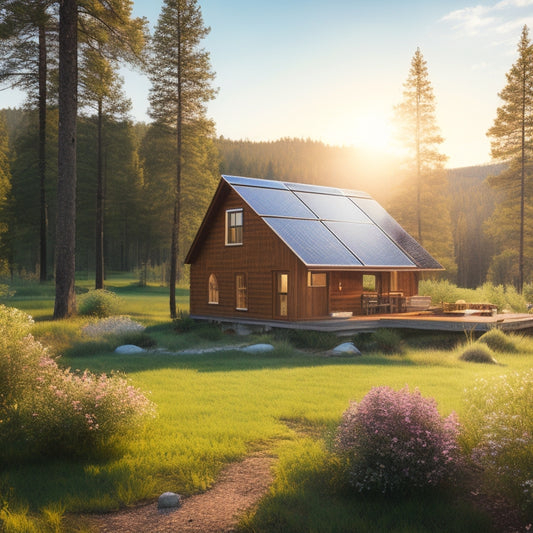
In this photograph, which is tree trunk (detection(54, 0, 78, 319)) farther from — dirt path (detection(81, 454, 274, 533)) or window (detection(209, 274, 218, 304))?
dirt path (detection(81, 454, 274, 533))

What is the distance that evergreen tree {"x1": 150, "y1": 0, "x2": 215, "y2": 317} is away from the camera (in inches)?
1057

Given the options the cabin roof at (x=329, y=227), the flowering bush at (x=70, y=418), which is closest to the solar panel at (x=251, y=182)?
the cabin roof at (x=329, y=227)

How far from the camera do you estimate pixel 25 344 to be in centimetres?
830

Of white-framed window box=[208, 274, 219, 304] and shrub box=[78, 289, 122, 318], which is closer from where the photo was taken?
shrub box=[78, 289, 122, 318]

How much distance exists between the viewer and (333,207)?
24.7 meters

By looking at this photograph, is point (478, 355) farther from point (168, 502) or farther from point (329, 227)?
point (168, 502)

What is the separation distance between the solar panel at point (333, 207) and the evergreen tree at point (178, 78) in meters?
6.80

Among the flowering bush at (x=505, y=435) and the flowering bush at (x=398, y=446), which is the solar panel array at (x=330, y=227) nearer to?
the flowering bush at (x=505, y=435)

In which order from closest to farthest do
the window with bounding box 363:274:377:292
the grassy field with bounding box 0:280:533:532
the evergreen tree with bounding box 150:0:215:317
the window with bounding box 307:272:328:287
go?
the grassy field with bounding box 0:280:533:532
the window with bounding box 307:272:328:287
the window with bounding box 363:274:377:292
the evergreen tree with bounding box 150:0:215:317

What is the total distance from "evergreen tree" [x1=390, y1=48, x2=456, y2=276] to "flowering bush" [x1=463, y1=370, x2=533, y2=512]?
32.8 metres

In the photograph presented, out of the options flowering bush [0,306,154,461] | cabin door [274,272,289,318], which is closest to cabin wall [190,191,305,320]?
cabin door [274,272,289,318]

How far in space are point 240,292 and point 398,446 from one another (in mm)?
17569

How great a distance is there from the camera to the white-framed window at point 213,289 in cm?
2431

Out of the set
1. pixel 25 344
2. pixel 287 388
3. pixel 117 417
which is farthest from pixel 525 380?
pixel 25 344
